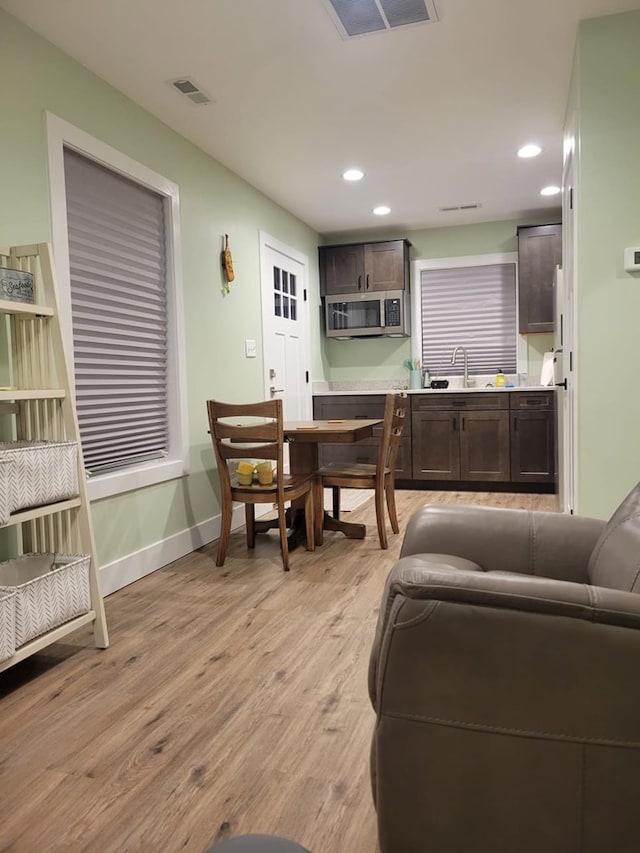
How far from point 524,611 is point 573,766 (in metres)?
0.26

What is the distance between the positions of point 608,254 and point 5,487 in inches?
99.6

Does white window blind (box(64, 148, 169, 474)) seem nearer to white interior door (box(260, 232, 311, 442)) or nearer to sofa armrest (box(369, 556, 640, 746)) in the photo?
white interior door (box(260, 232, 311, 442))

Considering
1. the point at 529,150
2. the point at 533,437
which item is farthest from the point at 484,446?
the point at 529,150

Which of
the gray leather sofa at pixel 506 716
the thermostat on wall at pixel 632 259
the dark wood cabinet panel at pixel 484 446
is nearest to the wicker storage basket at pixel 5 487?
the gray leather sofa at pixel 506 716

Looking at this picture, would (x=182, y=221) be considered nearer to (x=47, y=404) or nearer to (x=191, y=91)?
(x=191, y=91)

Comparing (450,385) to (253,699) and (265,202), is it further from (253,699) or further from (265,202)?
(253,699)

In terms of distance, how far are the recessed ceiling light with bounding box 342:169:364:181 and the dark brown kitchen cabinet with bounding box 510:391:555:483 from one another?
2.21 meters

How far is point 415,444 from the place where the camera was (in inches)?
221

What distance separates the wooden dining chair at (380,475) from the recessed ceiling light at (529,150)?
74.7 inches

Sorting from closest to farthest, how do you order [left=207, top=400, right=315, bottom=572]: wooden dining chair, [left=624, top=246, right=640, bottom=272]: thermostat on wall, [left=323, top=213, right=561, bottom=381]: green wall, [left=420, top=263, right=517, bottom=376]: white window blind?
[left=624, top=246, right=640, bottom=272]: thermostat on wall → [left=207, top=400, right=315, bottom=572]: wooden dining chair → [left=323, top=213, right=561, bottom=381]: green wall → [left=420, top=263, right=517, bottom=376]: white window blind

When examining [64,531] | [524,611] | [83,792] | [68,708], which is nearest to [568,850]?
[524,611]

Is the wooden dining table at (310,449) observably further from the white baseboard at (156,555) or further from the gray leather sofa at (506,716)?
the gray leather sofa at (506,716)

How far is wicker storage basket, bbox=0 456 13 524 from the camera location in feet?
6.54

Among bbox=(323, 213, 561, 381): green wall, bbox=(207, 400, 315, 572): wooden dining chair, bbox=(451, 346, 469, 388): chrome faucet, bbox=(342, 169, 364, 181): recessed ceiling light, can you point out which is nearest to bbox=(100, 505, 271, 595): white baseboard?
bbox=(207, 400, 315, 572): wooden dining chair
